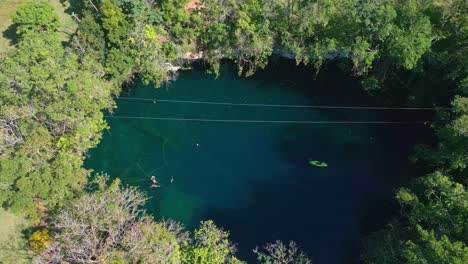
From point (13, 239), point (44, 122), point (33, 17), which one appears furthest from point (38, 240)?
point (33, 17)

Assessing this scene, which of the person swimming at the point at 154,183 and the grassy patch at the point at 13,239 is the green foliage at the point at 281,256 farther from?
the grassy patch at the point at 13,239

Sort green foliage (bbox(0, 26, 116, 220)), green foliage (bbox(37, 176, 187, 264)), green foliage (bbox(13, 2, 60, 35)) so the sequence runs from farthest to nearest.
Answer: green foliage (bbox(13, 2, 60, 35))
green foliage (bbox(0, 26, 116, 220))
green foliage (bbox(37, 176, 187, 264))

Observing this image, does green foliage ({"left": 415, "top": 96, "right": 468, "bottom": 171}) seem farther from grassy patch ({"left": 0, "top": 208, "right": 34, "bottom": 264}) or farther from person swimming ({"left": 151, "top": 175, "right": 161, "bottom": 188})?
grassy patch ({"left": 0, "top": 208, "right": 34, "bottom": 264})

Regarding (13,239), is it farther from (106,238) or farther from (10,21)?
(10,21)

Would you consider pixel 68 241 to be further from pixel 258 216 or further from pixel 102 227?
pixel 258 216

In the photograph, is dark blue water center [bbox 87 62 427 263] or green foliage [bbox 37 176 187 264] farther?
dark blue water center [bbox 87 62 427 263]

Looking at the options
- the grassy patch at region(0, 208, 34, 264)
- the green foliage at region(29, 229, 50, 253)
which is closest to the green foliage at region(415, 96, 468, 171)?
the green foliage at region(29, 229, 50, 253)
